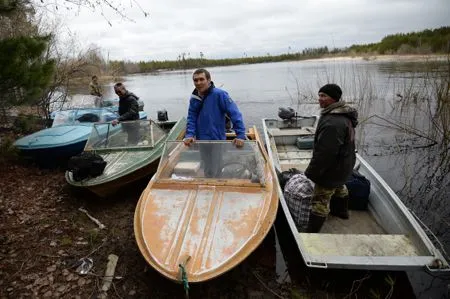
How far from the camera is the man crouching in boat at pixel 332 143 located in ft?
10.8

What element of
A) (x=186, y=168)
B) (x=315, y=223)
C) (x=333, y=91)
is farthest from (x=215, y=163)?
(x=333, y=91)

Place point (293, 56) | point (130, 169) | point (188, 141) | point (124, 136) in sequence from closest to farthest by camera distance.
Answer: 1. point (188, 141)
2. point (130, 169)
3. point (124, 136)
4. point (293, 56)

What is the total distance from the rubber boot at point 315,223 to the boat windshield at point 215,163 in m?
0.76

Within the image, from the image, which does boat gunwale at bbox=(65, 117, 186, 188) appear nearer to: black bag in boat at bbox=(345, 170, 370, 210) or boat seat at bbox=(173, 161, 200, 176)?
boat seat at bbox=(173, 161, 200, 176)

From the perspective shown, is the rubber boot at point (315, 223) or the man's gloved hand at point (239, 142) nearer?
the rubber boot at point (315, 223)

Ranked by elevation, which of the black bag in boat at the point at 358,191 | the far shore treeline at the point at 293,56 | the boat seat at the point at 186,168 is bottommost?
the black bag in boat at the point at 358,191

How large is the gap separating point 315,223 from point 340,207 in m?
0.74

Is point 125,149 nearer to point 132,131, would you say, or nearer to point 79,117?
point 132,131

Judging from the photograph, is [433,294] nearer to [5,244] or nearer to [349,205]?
[349,205]

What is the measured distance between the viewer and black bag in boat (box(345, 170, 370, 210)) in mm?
4570

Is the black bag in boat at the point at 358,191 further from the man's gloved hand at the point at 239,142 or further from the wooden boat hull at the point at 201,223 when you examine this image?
the man's gloved hand at the point at 239,142

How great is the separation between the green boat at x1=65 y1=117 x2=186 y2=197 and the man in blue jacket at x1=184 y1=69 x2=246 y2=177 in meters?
1.42

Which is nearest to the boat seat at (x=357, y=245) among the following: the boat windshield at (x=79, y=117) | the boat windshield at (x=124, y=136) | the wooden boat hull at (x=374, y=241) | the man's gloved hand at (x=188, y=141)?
the wooden boat hull at (x=374, y=241)

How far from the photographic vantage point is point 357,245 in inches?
135
